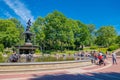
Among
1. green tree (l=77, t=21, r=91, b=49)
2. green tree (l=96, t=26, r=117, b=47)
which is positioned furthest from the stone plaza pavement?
green tree (l=96, t=26, r=117, b=47)

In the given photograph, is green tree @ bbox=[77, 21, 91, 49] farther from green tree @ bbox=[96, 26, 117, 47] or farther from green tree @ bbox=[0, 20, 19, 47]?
green tree @ bbox=[0, 20, 19, 47]

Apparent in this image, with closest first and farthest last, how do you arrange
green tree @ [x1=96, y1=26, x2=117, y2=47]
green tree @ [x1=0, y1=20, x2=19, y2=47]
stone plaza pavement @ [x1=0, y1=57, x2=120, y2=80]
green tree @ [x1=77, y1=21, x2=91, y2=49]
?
stone plaza pavement @ [x1=0, y1=57, x2=120, y2=80] < green tree @ [x1=0, y1=20, x2=19, y2=47] < green tree @ [x1=77, y1=21, x2=91, y2=49] < green tree @ [x1=96, y1=26, x2=117, y2=47]

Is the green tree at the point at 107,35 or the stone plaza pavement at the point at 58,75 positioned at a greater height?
the green tree at the point at 107,35

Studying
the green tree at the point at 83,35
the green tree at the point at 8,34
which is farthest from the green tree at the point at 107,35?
the green tree at the point at 8,34

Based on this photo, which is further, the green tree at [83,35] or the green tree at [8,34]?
the green tree at [83,35]

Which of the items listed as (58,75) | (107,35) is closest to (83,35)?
(107,35)

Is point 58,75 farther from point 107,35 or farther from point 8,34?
point 107,35

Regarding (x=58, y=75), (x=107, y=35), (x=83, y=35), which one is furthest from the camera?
(x=107, y=35)

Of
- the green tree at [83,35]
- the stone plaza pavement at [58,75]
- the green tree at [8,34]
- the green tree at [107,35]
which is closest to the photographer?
the stone plaza pavement at [58,75]

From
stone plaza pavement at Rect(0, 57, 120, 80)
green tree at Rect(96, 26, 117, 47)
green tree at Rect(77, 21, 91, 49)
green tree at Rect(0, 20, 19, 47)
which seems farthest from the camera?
green tree at Rect(96, 26, 117, 47)

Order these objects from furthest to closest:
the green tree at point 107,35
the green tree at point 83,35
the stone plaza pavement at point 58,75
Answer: the green tree at point 107,35 < the green tree at point 83,35 < the stone plaza pavement at point 58,75

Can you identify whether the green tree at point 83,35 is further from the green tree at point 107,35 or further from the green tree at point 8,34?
the green tree at point 8,34

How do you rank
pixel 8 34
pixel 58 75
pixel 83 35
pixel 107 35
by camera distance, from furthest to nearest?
pixel 107 35 → pixel 83 35 → pixel 8 34 → pixel 58 75

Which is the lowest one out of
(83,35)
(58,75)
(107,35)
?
(58,75)
